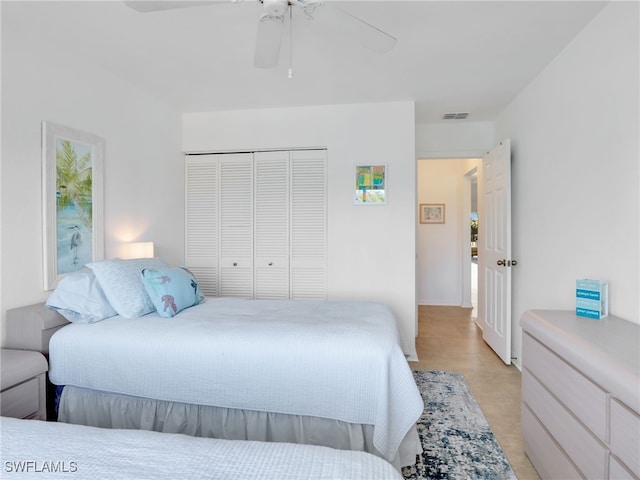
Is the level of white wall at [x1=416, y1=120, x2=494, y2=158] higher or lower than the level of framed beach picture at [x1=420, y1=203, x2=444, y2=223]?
higher

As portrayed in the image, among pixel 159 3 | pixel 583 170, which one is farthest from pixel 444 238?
pixel 159 3

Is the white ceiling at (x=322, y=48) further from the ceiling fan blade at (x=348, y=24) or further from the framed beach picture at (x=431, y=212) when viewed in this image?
the framed beach picture at (x=431, y=212)

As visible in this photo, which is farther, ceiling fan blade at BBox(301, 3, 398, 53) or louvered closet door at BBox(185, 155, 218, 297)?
louvered closet door at BBox(185, 155, 218, 297)

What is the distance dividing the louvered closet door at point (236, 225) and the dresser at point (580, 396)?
275 cm

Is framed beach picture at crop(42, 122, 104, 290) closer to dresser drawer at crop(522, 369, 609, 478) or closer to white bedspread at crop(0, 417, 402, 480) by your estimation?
white bedspread at crop(0, 417, 402, 480)

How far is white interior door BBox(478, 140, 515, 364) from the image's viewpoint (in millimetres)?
3244

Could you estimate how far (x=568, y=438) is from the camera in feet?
4.84

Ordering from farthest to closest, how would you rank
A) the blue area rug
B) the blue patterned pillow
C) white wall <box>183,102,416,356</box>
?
white wall <box>183,102,416,356</box>, the blue patterned pillow, the blue area rug

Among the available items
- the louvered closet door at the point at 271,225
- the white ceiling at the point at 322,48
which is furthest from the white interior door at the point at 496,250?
the louvered closet door at the point at 271,225

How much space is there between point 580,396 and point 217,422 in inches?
67.3

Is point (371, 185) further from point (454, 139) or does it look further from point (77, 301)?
point (77, 301)

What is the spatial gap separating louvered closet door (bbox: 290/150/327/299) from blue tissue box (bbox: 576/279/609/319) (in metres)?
2.24

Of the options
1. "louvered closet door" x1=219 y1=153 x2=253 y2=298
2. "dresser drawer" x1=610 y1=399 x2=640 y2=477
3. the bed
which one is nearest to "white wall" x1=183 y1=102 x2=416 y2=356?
"louvered closet door" x1=219 y1=153 x2=253 y2=298

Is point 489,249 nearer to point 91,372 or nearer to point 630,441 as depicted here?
point 630,441
